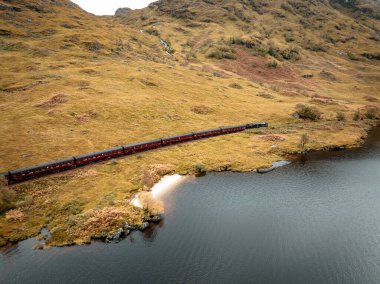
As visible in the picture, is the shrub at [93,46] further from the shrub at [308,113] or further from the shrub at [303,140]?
the shrub at [303,140]

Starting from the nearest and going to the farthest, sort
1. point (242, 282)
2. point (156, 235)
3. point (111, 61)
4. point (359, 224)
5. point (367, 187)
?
point (242, 282) → point (156, 235) → point (359, 224) → point (367, 187) → point (111, 61)

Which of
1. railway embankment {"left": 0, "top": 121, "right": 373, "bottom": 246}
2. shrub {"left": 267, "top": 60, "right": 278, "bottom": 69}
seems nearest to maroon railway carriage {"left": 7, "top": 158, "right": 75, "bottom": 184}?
railway embankment {"left": 0, "top": 121, "right": 373, "bottom": 246}

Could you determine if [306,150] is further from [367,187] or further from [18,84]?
[18,84]

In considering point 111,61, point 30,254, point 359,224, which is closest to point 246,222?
point 359,224

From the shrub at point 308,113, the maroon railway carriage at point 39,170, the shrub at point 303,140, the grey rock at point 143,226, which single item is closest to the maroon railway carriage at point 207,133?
the shrub at point 303,140

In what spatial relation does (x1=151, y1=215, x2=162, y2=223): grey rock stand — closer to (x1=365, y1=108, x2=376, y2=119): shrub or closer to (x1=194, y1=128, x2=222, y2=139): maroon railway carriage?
(x1=194, y1=128, x2=222, y2=139): maroon railway carriage
